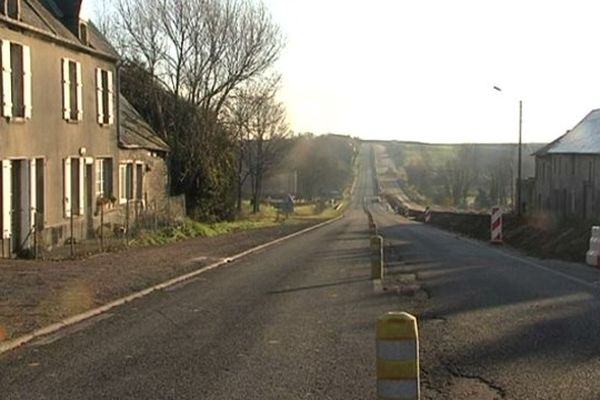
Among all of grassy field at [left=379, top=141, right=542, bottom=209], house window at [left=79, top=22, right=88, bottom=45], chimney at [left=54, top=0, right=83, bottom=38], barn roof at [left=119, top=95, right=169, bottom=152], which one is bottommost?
grassy field at [left=379, top=141, right=542, bottom=209]

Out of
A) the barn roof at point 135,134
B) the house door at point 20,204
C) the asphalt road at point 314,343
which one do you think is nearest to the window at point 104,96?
the barn roof at point 135,134

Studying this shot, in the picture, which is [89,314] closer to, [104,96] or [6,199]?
[6,199]

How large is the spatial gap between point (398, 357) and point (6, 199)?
60.3 feet

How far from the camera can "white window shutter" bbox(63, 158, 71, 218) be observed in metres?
28.3

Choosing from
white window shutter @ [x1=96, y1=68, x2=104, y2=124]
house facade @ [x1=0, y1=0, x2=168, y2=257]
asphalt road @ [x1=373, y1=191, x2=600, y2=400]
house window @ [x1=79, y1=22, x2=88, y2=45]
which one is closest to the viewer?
asphalt road @ [x1=373, y1=191, x2=600, y2=400]

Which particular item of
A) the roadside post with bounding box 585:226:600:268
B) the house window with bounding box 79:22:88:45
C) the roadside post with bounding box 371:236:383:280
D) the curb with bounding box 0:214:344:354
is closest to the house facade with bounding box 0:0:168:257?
the house window with bounding box 79:22:88:45

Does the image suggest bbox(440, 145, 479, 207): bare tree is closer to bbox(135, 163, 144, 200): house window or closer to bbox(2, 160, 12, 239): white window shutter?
bbox(135, 163, 144, 200): house window

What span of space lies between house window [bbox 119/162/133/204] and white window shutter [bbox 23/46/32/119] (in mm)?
11076

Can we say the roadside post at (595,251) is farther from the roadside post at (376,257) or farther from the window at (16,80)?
the window at (16,80)

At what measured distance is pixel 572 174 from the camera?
6619cm

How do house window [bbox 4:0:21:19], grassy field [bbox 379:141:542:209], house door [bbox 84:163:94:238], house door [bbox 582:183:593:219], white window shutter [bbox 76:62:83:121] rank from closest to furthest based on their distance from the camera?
1. house window [bbox 4:0:21:19]
2. white window shutter [bbox 76:62:83:121]
3. house door [bbox 84:163:94:238]
4. house door [bbox 582:183:593:219]
5. grassy field [bbox 379:141:542:209]

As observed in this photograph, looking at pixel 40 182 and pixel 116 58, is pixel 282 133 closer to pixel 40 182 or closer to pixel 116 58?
pixel 116 58

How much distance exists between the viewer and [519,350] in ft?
34.9

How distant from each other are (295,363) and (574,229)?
25.7 m
